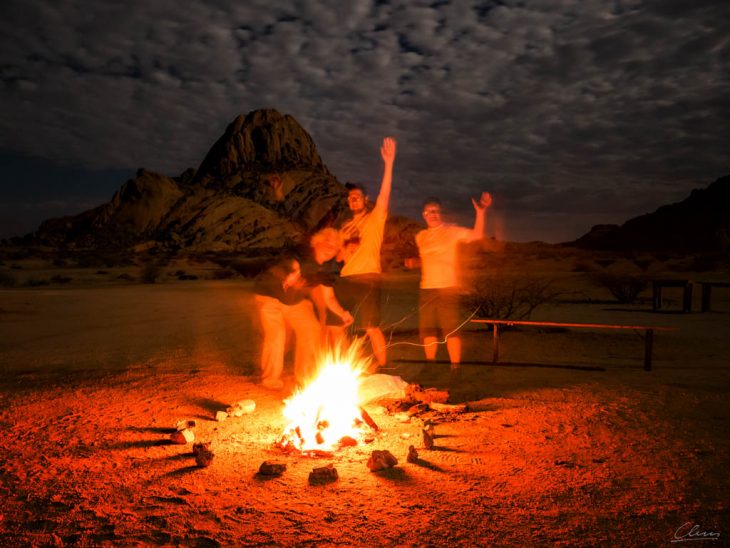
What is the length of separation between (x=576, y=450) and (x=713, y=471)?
928 mm

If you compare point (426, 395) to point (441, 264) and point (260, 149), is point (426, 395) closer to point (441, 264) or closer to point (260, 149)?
point (441, 264)

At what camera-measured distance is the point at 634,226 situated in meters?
100

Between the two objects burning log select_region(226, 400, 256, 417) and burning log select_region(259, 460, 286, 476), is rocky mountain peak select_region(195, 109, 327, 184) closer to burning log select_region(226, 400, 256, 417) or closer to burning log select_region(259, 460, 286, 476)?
burning log select_region(226, 400, 256, 417)

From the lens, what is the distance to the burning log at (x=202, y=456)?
3.91m

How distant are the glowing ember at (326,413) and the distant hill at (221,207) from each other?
56.8m

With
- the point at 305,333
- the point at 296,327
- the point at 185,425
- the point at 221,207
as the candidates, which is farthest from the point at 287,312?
the point at 221,207

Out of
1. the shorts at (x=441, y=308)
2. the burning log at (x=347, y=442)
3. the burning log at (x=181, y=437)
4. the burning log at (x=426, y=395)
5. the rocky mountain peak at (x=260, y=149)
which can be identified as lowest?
the burning log at (x=181, y=437)

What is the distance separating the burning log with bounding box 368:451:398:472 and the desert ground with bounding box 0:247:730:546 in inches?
2.6

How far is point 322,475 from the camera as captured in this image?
362 cm

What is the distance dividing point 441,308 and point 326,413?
2054 mm

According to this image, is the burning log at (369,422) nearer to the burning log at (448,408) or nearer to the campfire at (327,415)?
the campfire at (327,415)

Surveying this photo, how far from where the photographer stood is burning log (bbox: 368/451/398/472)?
383 centimetres

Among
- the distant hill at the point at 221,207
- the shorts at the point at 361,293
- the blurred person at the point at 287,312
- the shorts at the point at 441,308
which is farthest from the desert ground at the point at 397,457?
the distant hill at the point at 221,207

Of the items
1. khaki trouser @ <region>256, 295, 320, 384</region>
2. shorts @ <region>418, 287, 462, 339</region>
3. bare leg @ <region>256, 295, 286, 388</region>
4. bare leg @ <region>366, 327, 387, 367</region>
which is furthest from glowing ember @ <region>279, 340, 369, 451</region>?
shorts @ <region>418, 287, 462, 339</region>
